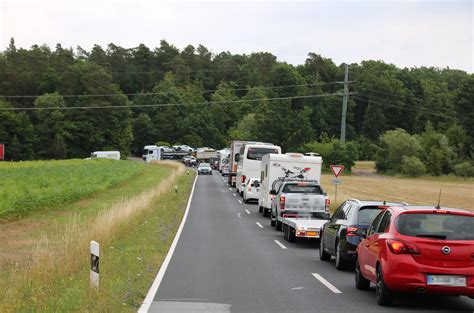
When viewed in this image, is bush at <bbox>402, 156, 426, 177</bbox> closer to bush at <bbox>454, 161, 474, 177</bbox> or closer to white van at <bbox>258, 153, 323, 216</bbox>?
bush at <bbox>454, 161, 474, 177</bbox>

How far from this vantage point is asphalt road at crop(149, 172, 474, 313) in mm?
→ 10711

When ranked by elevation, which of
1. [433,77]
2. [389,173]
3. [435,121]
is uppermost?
[433,77]

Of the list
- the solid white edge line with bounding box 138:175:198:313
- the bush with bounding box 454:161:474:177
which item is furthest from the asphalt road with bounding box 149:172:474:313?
the bush with bounding box 454:161:474:177

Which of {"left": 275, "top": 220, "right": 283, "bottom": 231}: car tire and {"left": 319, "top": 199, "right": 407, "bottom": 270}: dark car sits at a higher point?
{"left": 319, "top": 199, "right": 407, "bottom": 270}: dark car

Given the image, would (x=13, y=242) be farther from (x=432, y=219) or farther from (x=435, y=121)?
(x=435, y=121)

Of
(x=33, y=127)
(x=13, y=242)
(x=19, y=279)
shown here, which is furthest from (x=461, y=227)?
(x=33, y=127)

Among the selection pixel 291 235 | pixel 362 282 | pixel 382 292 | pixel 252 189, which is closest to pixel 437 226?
pixel 382 292

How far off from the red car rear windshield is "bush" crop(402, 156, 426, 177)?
92.6 m

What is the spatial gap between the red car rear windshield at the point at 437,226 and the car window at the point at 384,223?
487 mm

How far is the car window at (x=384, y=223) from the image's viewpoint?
1134 cm

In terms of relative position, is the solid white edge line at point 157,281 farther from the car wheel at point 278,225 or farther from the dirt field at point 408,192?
the dirt field at point 408,192

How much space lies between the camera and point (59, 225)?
25688 mm

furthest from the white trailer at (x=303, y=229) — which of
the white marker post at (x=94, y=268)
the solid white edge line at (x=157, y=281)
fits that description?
the white marker post at (x=94, y=268)

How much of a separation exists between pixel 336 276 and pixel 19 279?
21.0 feet
